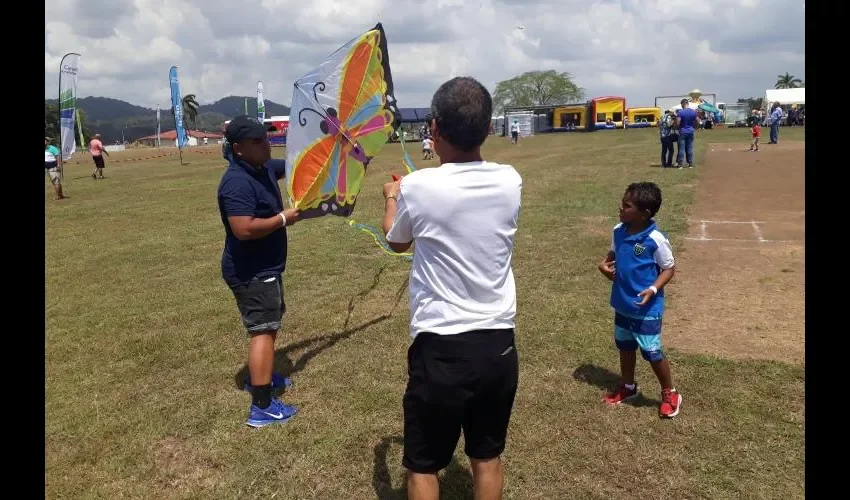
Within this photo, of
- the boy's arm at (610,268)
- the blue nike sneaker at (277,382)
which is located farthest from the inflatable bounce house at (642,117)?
the blue nike sneaker at (277,382)

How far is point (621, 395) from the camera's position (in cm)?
383

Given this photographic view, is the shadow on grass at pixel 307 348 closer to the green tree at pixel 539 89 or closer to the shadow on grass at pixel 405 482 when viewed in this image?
the shadow on grass at pixel 405 482

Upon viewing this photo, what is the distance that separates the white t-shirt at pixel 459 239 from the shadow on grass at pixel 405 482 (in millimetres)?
1309

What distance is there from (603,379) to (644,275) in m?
1.00

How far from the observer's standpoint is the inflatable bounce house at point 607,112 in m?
49.3

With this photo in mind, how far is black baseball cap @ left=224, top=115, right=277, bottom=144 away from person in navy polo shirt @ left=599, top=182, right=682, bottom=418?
2301 mm

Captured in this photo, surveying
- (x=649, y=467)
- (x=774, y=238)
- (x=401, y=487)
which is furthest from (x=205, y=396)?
(x=774, y=238)

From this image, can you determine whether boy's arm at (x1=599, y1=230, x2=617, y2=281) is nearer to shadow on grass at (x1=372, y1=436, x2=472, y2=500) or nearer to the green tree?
shadow on grass at (x1=372, y1=436, x2=472, y2=500)

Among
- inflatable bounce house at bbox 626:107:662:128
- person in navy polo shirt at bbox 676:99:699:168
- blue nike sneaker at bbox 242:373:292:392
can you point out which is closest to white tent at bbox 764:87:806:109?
inflatable bounce house at bbox 626:107:662:128

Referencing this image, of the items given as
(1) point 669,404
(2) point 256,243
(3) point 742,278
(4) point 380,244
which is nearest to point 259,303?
(2) point 256,243

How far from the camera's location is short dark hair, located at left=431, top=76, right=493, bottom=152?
79.8 inches

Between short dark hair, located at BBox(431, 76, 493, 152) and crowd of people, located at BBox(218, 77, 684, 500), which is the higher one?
short dark hair, located at BBox(431, 76, 493, 152)
